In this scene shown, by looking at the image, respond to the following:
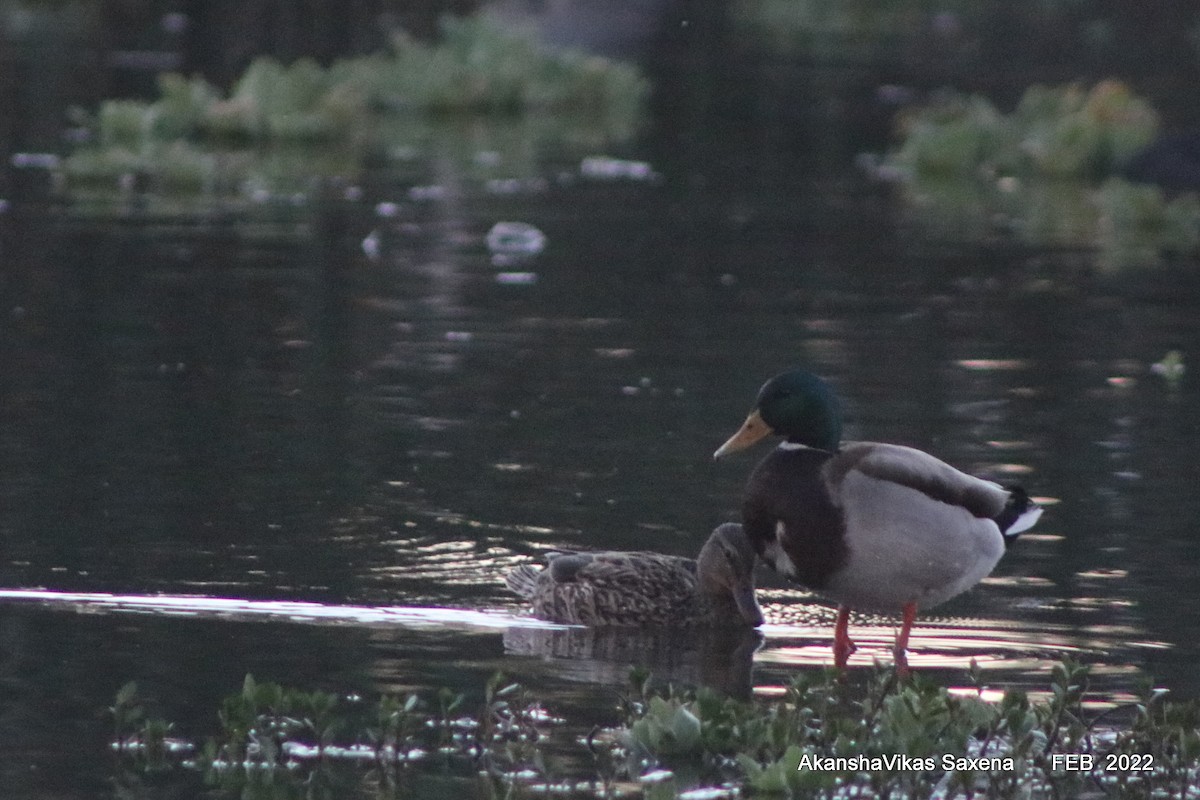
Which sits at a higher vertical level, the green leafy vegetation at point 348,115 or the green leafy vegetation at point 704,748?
the green leafy vegetation at point 704,748

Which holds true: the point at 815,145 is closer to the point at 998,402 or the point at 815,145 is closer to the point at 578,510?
the point at 998,402

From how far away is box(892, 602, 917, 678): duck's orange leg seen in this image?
8.30 m

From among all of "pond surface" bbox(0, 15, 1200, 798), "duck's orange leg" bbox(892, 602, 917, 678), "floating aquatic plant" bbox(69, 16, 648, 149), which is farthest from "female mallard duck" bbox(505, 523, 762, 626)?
"floating aquatic plant" bbox(69, 16, 648, 149)

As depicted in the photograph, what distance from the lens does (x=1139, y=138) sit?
83.1ft

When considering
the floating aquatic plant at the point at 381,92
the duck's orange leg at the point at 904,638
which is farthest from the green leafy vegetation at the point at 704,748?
the floating aquatic plant at the point at 381,92

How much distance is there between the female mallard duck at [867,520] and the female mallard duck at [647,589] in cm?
36

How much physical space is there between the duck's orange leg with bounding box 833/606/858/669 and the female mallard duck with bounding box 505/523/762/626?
444mm

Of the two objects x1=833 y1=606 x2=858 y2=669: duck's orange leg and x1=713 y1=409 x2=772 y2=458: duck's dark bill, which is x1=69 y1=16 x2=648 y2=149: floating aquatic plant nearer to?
x1=713 y1=409 x2=772 y2=458: duck's dark bill

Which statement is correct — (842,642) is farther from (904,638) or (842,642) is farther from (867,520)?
(867,520)

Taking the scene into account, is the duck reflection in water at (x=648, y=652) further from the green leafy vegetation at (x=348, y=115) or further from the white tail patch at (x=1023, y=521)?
the green leafy vegetation at (x=348, y=115)

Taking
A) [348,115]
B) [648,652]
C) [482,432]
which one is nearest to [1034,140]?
[348,115]

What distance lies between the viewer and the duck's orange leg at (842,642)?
8.35 metres

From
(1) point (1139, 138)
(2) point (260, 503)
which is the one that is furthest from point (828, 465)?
(1) point (1139, 138)

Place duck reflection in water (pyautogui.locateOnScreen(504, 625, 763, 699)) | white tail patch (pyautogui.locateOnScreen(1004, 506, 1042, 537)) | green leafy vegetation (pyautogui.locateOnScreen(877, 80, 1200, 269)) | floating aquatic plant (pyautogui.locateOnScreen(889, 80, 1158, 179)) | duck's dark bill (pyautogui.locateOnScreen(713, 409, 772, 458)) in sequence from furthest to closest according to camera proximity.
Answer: floating aquatic plant (pyautogui.locateOnScreen(889, 80, 1158, 179))
green leafy vegetation (pyautogui.locateOnScreen(877, 80, 1200, 269))
duck's dark bill (pyautogui.locateOnScreen(713, 409, 772, 458))
white tail patch (pyautogui.locateOnScreen(1004, 506, 1042, 537))
duck reflection in water (pyautogui.locateOnScreen(504, 625, 763, 699))
